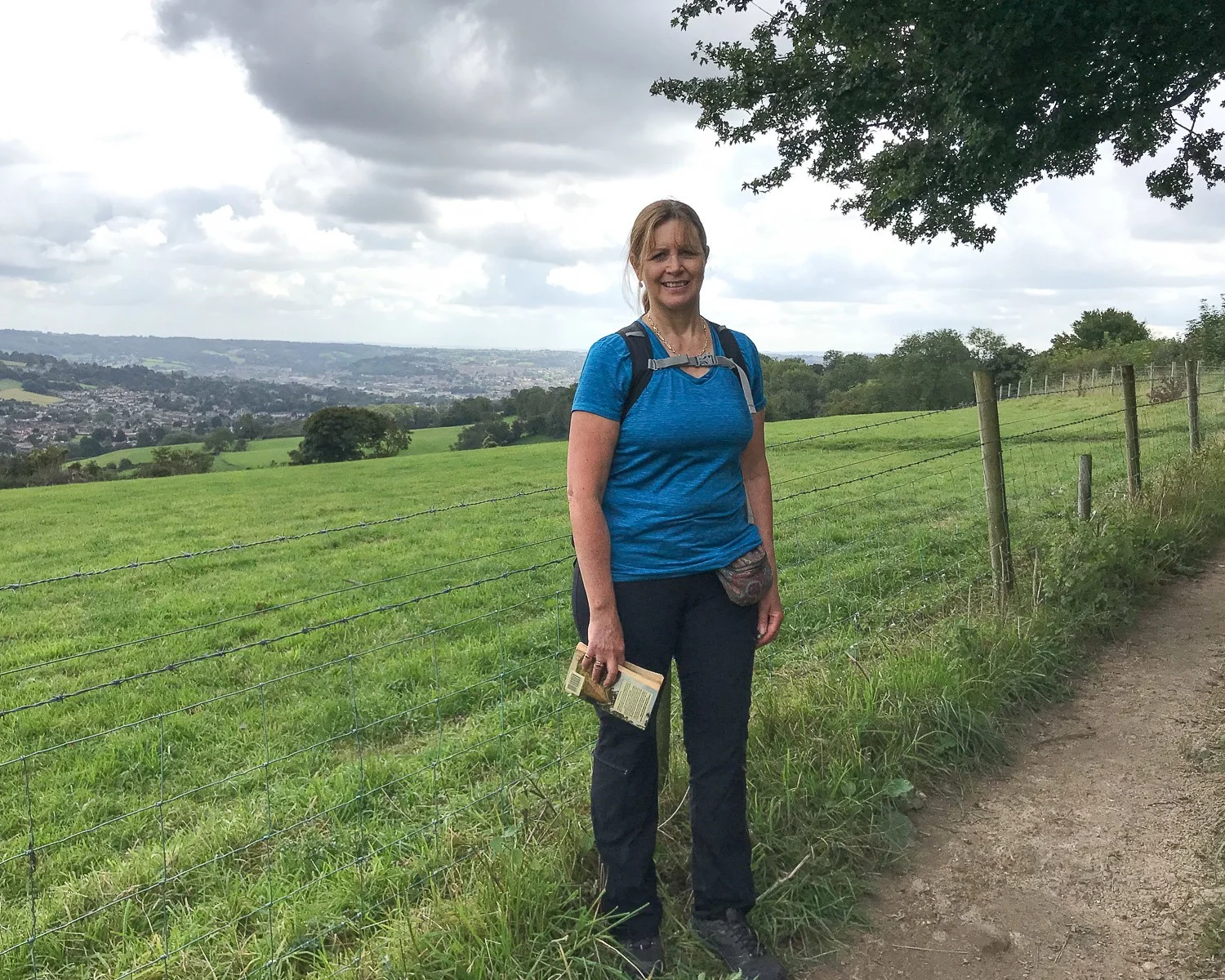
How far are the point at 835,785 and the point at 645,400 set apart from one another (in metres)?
2.00

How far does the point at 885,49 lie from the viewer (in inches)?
306

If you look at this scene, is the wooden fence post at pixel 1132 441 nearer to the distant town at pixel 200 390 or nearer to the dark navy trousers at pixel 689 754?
the dark navy trousers at pixel 689 754

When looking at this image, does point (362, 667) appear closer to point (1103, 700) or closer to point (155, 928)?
point (155, 928)

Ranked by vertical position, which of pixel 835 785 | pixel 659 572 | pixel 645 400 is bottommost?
pixel 835 785

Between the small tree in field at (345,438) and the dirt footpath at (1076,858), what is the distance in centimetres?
4942

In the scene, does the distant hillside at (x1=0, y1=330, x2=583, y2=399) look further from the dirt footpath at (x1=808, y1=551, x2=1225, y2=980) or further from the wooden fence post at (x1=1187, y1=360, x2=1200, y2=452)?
the dirt footpath at (x1=808, y1=551, x2=1225, y2=980)

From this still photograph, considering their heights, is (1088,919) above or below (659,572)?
below

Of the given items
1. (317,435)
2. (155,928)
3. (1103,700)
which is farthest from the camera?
(317,435)

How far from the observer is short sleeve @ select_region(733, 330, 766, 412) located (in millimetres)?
2646

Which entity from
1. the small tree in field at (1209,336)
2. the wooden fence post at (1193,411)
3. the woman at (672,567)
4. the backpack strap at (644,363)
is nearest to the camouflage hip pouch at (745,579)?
the woman at (672,567)

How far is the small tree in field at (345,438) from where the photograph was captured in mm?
51875

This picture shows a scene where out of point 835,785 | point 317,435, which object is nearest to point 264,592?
point 835,785

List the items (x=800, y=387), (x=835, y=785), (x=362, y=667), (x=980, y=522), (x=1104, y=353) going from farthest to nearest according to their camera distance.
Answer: (x=800, y=387), (x=1104, y=353), (x=980, y=522), (x=362, y=667), (x=835, y=785)

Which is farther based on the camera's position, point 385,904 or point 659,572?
point 385,904
